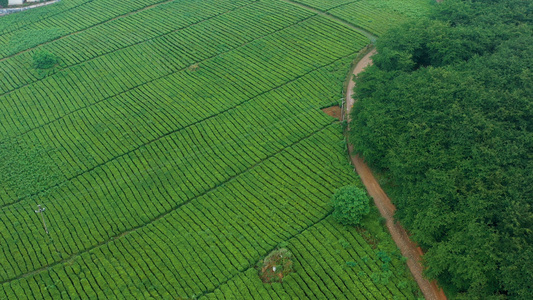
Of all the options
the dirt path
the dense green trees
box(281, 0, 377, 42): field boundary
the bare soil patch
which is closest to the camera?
the dense green trees

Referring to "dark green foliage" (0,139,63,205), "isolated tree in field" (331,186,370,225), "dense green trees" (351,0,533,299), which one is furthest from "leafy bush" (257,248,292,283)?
"dark green foliage" (0,139,63,205)

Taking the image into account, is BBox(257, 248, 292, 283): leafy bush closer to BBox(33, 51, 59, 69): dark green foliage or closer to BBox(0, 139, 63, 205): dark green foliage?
BBox(0, 139, 63, 205): dark green foliage

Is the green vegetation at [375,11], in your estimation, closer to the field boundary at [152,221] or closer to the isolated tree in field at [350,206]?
the field boundary at [152,221]

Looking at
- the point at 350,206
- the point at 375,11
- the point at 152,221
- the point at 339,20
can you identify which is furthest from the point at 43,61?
the point at 375,11

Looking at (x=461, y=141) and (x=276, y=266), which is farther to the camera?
(x=461, y=141)

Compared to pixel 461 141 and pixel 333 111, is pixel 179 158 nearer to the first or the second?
pixel 333 111

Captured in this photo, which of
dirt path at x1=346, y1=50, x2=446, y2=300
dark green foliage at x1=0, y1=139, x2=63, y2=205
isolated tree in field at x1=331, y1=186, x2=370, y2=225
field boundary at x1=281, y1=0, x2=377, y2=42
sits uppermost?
field boundary at x1=281, y1=0, x2=377, y2=42
